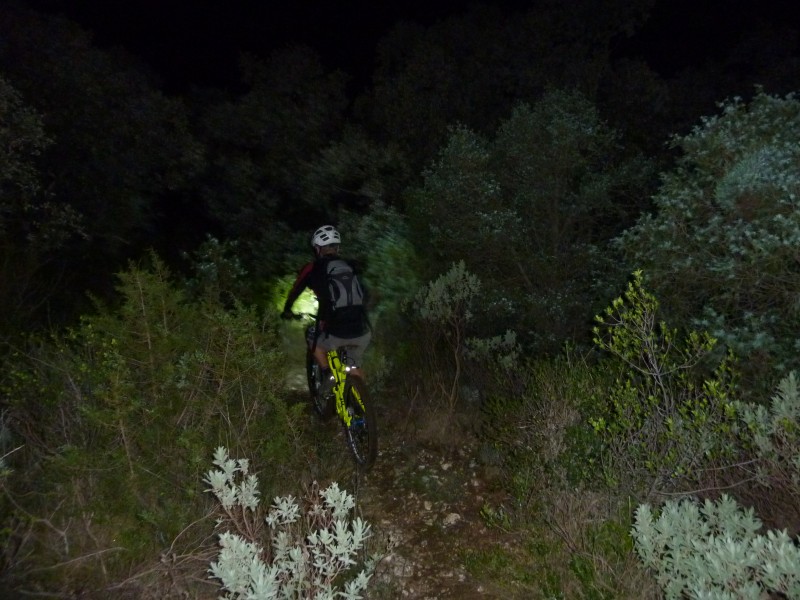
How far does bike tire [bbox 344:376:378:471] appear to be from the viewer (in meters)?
5.34

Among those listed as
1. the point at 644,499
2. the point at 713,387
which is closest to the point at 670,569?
the point at 644,499

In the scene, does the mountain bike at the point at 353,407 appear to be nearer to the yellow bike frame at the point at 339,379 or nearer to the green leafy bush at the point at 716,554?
the yellow bike frame at the point at 339,379

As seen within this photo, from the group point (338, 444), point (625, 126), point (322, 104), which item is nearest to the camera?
point (338, 444)

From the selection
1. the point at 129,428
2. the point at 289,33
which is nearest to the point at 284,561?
the point at 129,428

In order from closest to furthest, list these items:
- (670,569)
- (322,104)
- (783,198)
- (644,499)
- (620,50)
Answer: (670,569) < (644,499) < (783,198) < (322,104) < (620,50)

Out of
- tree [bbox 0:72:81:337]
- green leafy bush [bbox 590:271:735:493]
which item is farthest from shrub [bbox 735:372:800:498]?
tree [bbox 0:72:81:337]

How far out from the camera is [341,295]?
219 inches

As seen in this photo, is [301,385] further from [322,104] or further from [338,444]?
[322,104]

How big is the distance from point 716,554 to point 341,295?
138 inches

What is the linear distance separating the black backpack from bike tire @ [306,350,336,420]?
716 mm

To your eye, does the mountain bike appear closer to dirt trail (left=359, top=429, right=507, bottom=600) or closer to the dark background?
dirt trail (left=359, top=429, right=507, bottom=600)

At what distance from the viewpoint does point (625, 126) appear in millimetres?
9797

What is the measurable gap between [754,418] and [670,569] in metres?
1.01

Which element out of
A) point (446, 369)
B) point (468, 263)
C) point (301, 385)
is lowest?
point (301, 385)
